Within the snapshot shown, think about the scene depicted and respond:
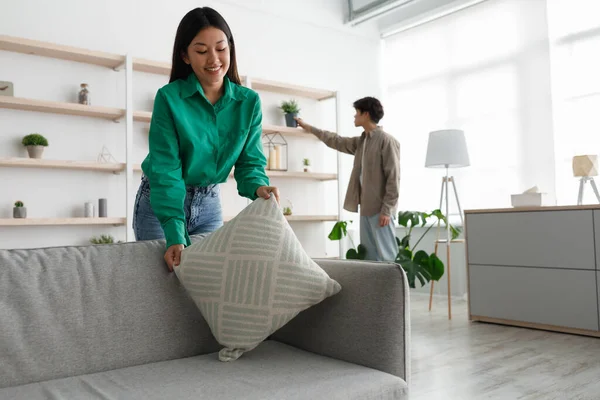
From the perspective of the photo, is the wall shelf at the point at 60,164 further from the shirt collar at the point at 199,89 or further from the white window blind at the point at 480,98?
the white window blind at the point at 480,98

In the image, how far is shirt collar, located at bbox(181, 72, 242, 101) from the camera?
5.31 feet

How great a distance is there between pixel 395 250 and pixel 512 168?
1617 mm

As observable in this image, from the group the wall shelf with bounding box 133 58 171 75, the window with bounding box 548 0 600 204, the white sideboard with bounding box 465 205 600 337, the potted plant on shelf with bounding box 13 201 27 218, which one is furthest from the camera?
the window with bounding box 548 0 600 204

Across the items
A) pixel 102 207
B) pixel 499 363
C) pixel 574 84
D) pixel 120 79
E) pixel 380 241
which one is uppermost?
pixel 120 79

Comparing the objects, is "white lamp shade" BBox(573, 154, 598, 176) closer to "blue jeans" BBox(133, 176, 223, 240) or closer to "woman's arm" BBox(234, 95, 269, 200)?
"woman's arm" BBox(234, 95, 269, 200)

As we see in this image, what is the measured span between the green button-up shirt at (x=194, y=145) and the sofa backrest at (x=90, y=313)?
0.15m

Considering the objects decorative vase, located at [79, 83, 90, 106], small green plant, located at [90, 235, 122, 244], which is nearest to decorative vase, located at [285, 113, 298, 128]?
decorative vase, located at [79, 83, 90, 106]

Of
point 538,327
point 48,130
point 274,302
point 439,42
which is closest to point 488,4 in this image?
point 439,42

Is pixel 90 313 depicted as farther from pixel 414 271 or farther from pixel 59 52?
pixel 59 52

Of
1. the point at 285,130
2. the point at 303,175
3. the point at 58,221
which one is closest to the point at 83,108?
the point at 58,221

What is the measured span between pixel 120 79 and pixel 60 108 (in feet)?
1.97

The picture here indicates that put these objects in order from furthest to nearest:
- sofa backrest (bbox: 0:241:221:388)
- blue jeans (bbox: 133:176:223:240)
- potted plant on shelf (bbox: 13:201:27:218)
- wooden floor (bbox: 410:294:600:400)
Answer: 1. potted plant on shelf (bbox: 13:201:27:218)
2. wooden floor (bbox: 410:294:600:400)
3. blue jeans (bbox: 133:176:223:240)
4. sofa backrest (bbox: 0:241:221:388)

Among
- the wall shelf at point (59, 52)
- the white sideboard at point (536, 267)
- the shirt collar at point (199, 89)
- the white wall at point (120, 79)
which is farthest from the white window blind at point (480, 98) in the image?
the shirt collar at point (199, 89)

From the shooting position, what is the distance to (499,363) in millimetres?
2691
